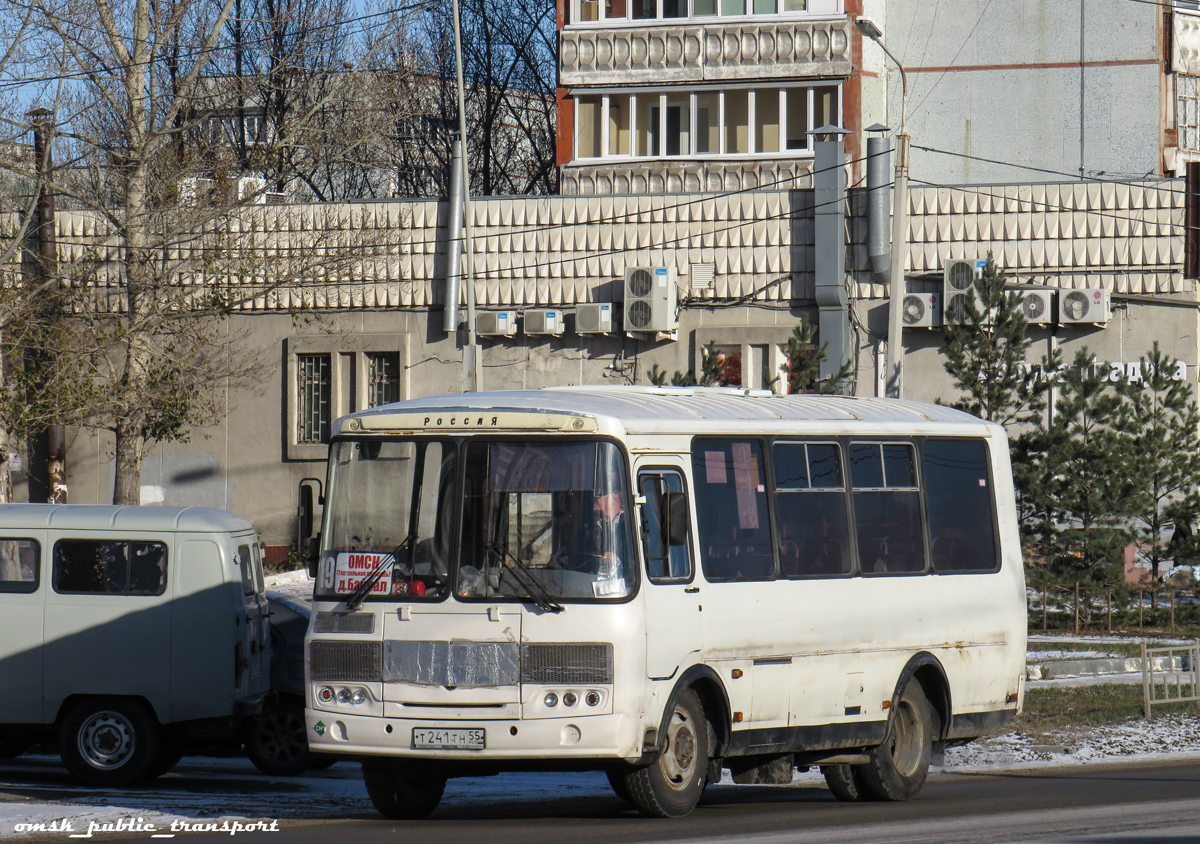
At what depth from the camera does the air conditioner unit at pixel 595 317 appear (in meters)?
29.7

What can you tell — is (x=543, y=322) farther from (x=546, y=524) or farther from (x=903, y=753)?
(x=546, y=524)

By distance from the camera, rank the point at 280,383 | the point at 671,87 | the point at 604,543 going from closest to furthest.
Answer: the point at 604,543 < the point at 280,383 < the point at 671,87

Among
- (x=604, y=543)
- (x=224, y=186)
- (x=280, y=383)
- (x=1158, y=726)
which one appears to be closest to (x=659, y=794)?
(x=604, y=543)

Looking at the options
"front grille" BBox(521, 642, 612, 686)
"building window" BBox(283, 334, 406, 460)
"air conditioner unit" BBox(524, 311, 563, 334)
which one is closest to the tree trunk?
"building window" BBox(283, 334, 406, 460)

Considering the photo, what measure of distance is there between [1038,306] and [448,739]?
799 inches

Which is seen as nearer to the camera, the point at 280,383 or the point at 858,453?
the point at 858,453

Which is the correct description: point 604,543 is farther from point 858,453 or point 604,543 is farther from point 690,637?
point 858,453

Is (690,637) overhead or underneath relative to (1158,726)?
overhead

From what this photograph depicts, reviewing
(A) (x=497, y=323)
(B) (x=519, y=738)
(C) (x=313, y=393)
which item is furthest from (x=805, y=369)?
(B) (x=519, y=738)

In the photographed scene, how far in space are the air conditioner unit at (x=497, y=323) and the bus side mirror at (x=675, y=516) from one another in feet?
69.5

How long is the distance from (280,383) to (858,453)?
2249 cm

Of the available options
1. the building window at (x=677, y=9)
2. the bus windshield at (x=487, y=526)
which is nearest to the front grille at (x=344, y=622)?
the bus windshield at (x=487, y=526)

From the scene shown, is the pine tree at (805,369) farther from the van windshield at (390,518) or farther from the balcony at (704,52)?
the van windshield at (390,518)

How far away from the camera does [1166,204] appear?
27.9 metres
